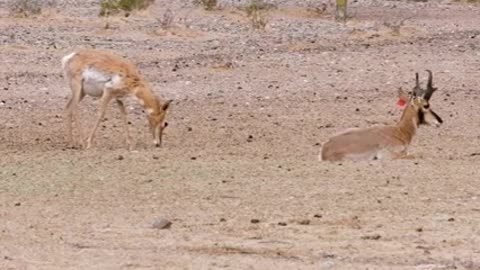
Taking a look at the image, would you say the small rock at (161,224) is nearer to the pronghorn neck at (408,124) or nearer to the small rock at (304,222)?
the small rock at (304,222)

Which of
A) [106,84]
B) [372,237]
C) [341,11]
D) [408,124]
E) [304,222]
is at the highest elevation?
[372,237]

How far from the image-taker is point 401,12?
3775 centimetres

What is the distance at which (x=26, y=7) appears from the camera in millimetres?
30844

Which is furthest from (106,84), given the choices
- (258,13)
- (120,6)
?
(258,13)

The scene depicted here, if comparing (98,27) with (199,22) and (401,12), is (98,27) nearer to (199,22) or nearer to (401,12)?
(199,22)

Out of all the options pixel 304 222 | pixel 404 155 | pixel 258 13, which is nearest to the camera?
pixel 304 222

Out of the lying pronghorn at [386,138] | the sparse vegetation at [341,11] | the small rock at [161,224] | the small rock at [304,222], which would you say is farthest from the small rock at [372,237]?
the sparse vegetation at [341,11]

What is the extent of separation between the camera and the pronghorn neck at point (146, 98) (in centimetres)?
1600

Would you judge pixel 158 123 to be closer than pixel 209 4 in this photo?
Yes

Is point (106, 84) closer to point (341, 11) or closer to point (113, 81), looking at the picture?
point (113, 81)

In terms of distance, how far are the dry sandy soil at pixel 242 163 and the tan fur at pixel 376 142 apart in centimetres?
31

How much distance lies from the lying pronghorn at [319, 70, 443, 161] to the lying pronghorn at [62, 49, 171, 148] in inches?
93.9

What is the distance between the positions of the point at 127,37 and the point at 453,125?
11095mm

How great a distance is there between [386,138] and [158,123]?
2.56m
